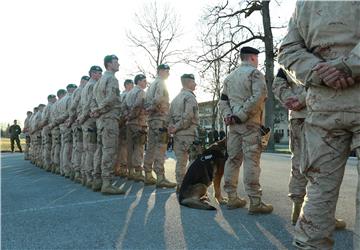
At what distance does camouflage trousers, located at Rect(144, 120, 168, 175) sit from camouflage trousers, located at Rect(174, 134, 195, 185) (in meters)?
0.94

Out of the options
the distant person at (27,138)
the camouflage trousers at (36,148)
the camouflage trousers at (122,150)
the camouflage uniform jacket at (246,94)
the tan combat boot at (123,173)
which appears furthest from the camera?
the distant person at (27,138)

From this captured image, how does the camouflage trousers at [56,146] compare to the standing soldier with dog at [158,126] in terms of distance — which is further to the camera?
the camouflage trousers at [56,146]

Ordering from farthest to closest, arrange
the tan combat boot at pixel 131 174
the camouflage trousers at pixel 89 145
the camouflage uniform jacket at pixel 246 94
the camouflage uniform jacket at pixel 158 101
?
the tan combat boot at pixel 131 174
the camouflage trousers at pixel 89 145
the camouflage uniform jacket at pixel 158 101
the camouflage uniform jacket at pixel 246 94

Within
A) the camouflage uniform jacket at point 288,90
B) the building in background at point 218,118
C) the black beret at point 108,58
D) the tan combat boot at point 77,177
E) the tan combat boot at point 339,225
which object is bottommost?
the tan combat boot at point 339,225

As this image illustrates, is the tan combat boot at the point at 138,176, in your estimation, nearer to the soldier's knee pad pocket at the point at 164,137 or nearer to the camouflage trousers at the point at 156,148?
the camouflage trousers at the point at 156,148

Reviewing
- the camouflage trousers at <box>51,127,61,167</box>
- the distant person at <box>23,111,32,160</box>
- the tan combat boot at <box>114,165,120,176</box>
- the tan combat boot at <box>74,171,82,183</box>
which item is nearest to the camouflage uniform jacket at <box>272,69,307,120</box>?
the tan combat boot at <box>74,171,82,183</box>

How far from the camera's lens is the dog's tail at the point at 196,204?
18.1 ft

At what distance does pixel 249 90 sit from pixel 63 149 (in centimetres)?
679

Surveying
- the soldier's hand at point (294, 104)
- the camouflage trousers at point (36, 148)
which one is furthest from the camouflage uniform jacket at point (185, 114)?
the camouflage trousers at point (36, 148)

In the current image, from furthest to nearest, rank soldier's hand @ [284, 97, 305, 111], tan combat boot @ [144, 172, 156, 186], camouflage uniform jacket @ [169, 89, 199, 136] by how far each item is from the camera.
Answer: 1. tan combat boot @ [144, 172, 156, 186]
2. camouflage uniform jacket @ [169, 89, 199, 136]
3. soldier's hand @ [284, 97, 305, 111]

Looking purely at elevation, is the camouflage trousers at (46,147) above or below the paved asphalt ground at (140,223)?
above

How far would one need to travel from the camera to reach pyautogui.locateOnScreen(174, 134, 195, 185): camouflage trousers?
7047mm

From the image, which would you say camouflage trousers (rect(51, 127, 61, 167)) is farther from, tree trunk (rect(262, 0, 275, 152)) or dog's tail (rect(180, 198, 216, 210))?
tree trunk (rect(262, 0, 275, 152))

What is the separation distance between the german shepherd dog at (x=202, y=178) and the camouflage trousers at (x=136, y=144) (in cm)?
337
